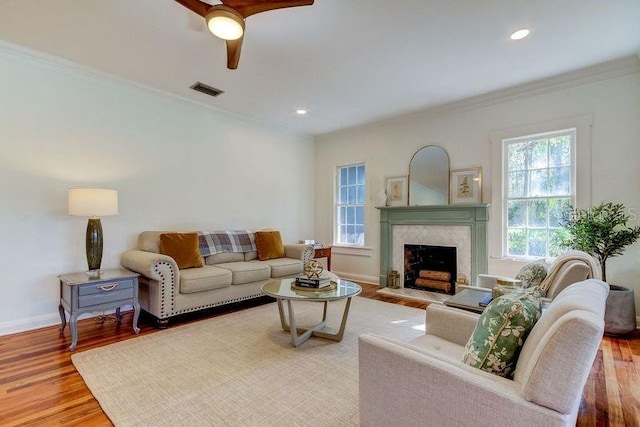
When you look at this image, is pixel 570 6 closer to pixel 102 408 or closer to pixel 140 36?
pixel 140 36

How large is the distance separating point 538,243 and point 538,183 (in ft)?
2.41

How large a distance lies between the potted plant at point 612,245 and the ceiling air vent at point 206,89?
4.34 m

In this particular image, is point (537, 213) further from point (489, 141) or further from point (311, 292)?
point (311, 292)

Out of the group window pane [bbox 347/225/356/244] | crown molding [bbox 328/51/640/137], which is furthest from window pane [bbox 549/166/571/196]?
window pane [bbox 347/225/356/244]

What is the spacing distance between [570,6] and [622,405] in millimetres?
2785

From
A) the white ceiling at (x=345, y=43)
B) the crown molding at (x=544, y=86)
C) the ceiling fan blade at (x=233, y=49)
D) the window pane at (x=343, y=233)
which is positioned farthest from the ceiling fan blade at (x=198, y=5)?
the window pane at (x=343, y=233)

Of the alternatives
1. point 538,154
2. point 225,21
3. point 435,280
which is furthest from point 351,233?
point 225,21

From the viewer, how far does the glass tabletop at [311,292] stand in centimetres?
262

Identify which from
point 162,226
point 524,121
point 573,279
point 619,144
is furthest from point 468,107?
point 162,226

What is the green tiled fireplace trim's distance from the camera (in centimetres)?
415

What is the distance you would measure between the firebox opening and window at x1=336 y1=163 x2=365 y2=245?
0.98m

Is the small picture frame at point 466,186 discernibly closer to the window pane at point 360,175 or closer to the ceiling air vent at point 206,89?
the window pane at point 360,175

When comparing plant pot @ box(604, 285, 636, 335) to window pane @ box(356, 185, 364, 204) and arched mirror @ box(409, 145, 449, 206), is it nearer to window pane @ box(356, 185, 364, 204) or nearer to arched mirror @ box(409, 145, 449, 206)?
arched mirror @ box(409, 145, 449, 206)

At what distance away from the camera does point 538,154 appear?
12.6 feet
